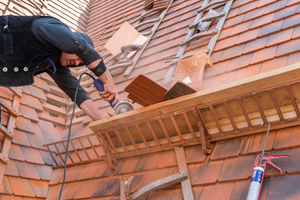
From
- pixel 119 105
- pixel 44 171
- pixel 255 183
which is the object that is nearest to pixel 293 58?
pixel 255 183

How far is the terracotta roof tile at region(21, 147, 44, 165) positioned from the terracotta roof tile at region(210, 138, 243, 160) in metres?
2.00

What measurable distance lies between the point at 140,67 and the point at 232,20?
1.26m

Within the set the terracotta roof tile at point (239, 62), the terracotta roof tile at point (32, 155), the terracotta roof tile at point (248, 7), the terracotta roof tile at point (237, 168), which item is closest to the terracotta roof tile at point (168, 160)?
the terracotta roof tile at point (237, 168)

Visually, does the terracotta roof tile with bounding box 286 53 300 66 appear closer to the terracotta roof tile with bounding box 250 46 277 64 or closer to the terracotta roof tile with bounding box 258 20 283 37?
the terracotta roof tile with bounding box 250 46 277 64

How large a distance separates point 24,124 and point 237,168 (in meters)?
2.50

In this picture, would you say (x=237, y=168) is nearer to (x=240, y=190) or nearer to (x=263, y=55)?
(x=240, y=190)

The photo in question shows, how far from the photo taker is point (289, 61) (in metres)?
2.22

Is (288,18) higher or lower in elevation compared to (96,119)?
higher

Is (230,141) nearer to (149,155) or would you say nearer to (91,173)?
(149,155)

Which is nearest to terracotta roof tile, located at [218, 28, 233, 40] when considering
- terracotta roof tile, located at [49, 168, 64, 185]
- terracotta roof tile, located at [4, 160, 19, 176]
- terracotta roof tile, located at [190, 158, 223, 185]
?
terracotta roof tile, located at [190, 158, 223, 185]

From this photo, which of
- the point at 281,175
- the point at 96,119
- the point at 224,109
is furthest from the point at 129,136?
the point at 281,175

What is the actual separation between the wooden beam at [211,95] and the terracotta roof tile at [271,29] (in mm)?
936

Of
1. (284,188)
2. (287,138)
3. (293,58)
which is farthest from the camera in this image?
(293,58)

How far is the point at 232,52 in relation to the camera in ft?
8.98
